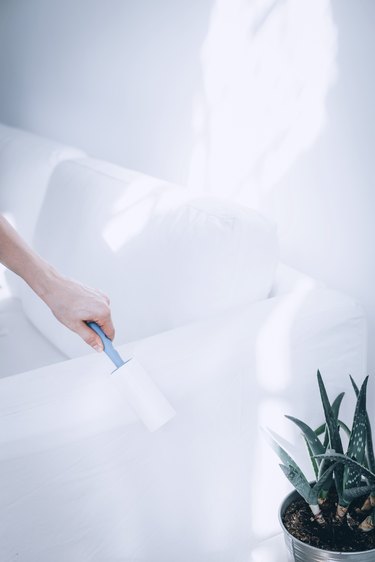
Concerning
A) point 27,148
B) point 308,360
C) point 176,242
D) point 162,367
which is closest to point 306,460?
point 308,360

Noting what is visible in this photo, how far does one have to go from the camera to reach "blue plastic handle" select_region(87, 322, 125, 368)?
987mm

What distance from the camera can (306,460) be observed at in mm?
1267

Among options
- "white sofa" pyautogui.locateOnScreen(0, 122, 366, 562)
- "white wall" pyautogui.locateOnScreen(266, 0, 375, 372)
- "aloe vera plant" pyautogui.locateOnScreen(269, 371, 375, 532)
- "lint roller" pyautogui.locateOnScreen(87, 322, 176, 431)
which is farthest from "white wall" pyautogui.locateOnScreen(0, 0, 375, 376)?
"lint roller" pyautogui.locateOnScreen(87, 322, 176, 431)

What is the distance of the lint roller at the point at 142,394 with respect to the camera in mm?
972

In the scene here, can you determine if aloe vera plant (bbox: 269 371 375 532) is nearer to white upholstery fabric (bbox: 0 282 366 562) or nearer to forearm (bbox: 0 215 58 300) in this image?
white upholstery fabric (bbox: 0 282 366 562)

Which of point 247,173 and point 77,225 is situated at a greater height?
point 247,173

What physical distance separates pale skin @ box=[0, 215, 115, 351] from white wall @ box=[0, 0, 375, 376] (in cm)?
57

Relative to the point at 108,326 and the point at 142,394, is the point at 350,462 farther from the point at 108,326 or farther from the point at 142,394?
the point at 108,326

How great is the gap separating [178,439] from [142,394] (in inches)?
5.8

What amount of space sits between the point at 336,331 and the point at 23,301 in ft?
3.15

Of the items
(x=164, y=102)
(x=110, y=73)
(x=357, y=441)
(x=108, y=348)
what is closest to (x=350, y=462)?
(x=357, y=441)

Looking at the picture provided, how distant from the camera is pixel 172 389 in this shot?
3.48 feet

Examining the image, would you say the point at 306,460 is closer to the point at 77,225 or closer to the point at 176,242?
the point at 176,242

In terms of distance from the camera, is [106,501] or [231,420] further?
[231,420]
